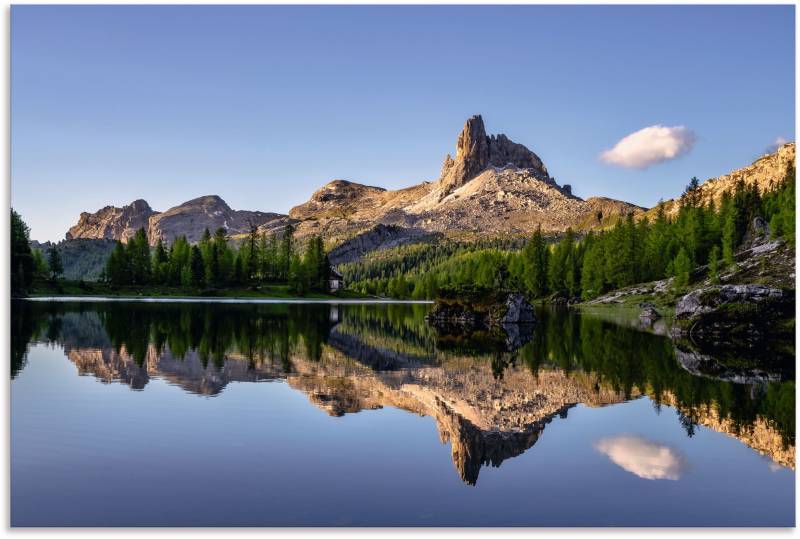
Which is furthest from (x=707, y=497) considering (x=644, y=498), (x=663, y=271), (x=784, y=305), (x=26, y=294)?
(x=663, y=271)

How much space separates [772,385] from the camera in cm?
2808

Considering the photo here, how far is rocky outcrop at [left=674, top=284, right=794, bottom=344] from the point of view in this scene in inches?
2106

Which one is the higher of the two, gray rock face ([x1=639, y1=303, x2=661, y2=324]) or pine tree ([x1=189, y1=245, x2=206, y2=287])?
pine tree ([x1=189, y1=245, x2=206, y2=287])

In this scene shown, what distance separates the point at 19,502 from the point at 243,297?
136 metres

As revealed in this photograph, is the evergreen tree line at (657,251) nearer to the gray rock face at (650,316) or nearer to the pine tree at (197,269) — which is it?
the gray rock face at (650,316)

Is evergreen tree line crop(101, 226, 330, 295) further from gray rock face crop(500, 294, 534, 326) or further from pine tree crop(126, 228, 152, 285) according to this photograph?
gray rock face crop(500, 294, 534, 326)

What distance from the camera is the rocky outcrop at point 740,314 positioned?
53.5 m

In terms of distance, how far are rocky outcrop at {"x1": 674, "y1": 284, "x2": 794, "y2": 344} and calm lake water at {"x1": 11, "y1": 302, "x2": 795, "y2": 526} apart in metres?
21.4

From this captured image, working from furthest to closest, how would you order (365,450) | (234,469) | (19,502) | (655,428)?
(655,428) → (365,450) → (234,469) → (19,502)

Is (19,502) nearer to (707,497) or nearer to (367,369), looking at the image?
(707,497)

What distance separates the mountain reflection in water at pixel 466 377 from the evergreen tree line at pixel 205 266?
10470 cm

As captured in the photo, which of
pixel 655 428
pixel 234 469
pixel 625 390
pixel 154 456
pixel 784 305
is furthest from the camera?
pixel 784 305

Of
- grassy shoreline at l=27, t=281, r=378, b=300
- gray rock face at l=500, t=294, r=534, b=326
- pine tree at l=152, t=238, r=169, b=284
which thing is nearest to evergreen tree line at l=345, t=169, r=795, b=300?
grassy shoreline at l=27, t=281, r=378, b=300

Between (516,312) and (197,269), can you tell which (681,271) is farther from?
(197,269)
